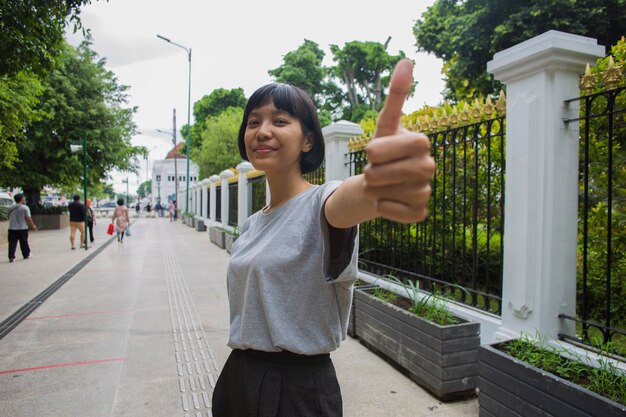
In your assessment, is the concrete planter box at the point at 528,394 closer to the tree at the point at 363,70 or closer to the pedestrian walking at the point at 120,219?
the pedestrian walking at the point at 120,219

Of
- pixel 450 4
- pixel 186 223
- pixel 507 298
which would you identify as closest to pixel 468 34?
pixel 450 4

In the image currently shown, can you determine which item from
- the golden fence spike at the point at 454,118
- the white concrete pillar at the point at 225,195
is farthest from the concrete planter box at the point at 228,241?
the golden fence spike at the point at 454,118

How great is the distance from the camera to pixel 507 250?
2.98 meters

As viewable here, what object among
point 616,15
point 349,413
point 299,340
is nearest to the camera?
point 299,340

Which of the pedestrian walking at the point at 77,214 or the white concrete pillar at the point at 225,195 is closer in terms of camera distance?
the pedestrian walking at the point at 77,214

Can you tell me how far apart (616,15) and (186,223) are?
21.4 metres

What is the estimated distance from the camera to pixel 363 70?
1208 inches

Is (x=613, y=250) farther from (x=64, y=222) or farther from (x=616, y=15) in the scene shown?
(x=64, y=222)

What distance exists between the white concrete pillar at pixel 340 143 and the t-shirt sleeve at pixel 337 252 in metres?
4.54

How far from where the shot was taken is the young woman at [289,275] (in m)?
1.14

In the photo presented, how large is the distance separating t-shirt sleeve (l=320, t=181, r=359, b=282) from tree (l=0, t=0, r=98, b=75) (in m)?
5.77

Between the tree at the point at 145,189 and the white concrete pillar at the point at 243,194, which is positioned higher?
the tree at the point at 145,189

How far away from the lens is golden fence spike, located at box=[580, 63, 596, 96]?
2682 mm

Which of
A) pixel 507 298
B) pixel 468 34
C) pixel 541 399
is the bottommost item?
pixel 541 399
